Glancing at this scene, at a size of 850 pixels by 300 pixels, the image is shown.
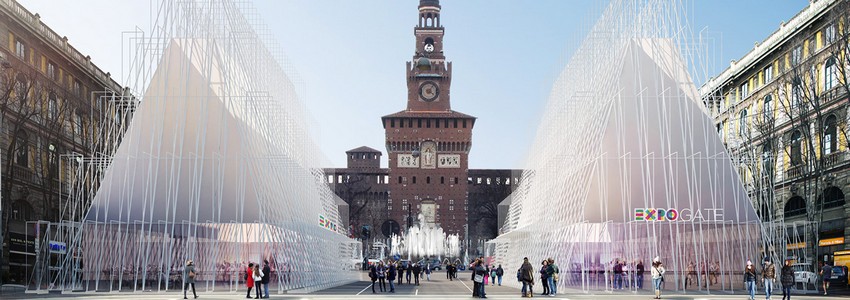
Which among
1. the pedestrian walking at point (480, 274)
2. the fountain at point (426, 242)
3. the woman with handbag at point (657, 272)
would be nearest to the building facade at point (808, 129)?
the woman with handbag at point (657, 272)

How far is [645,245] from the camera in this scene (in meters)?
43.6

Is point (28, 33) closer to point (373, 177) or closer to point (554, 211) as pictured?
point (554, 211)

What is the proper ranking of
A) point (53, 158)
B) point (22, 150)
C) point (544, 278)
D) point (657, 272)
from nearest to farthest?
point (657, 272), point (544, 278), point (53, 158), point (22, 150)

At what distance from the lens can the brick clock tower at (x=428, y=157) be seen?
136500 millimetres

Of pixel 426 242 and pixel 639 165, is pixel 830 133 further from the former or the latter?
pixel 426 242

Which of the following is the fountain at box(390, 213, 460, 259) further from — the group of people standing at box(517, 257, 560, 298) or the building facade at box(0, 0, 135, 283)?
the group of people standing at box(517, 257, 560, 298)

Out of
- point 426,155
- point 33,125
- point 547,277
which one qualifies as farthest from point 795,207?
point 426,155

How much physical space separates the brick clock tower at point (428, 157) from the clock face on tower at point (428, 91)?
307 millimetres

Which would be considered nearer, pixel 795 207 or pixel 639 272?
pixel 639 272

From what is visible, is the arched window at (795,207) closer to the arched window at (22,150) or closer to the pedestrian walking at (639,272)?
the pedestrian walking at (639,272)

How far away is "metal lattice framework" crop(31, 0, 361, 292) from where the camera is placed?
36.9 m

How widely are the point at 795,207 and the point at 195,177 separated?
36328 mm

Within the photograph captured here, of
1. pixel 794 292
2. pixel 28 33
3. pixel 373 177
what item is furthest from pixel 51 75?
pixel 373 177

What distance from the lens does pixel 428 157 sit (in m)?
137
